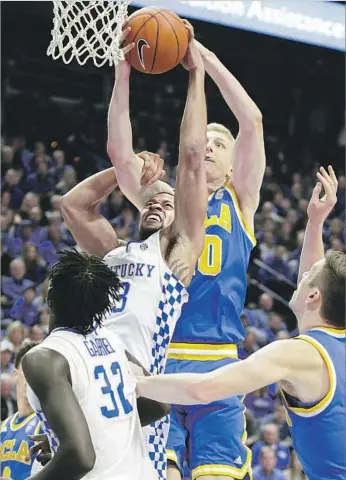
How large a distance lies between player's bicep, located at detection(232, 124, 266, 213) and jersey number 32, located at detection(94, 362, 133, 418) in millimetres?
1962

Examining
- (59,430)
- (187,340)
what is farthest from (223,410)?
(59,430)

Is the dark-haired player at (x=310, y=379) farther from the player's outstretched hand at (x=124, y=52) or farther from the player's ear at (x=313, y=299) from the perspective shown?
the player's outstretched hand at (x=124, y=52)

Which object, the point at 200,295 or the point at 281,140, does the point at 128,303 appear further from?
the point at 281,140

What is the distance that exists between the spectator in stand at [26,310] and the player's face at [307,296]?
6.40 m

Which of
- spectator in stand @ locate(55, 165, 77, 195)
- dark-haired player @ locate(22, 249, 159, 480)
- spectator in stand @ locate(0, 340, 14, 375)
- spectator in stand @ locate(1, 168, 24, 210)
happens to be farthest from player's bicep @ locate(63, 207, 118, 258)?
spectator in stand @ locate(55, 165, 77, 195)

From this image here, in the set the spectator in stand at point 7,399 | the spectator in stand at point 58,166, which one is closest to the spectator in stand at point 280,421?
the spectator in stand at point 7,399

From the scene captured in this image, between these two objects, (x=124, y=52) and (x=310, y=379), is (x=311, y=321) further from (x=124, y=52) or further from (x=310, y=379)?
(x=124, y=52)

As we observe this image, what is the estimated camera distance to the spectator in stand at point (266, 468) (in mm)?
8734

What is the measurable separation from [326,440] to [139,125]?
1169cm

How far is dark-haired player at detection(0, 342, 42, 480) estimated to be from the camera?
555 centimetres

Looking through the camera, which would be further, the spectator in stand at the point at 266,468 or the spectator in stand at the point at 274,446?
the spectator in stand at the point at 274,446

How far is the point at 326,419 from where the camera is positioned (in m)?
3.34

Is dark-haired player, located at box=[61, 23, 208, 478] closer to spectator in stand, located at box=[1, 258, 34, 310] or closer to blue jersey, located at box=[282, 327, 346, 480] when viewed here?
blue jersey, located at box=[282, 327, 346, 480]

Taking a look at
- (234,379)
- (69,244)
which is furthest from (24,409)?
(69,244)
